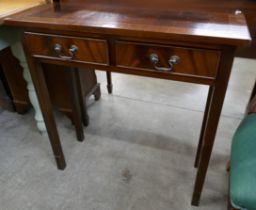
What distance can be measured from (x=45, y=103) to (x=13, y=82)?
70 centimetres

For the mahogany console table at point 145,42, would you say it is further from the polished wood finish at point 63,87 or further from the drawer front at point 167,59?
the polished wood finish at point 63,87

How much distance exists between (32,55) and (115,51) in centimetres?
36

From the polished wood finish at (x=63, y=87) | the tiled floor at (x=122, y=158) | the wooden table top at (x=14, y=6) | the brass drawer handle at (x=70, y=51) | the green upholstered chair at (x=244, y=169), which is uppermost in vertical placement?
the wooden table top at (x=14, y=6)

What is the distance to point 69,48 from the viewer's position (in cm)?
82

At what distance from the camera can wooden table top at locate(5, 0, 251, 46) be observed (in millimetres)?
653

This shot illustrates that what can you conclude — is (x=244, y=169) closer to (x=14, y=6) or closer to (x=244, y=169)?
(x=244, y=169)

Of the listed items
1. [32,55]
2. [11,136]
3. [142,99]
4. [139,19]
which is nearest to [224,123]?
[142,99]

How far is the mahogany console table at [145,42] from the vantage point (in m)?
0.67

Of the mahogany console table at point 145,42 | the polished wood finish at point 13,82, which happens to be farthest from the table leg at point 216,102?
the polished wood finish at point 13,82

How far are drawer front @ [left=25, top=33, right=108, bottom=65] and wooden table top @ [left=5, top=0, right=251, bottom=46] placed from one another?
4cm

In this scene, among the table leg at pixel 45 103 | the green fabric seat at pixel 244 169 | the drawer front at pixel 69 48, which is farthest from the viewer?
Answer: the table leg at pixel 45 103

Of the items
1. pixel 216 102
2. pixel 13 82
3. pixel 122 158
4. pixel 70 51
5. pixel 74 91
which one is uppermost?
pixel 70 51

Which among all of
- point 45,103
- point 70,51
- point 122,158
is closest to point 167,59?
point 70,51

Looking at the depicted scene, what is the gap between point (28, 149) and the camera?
143 centimetres
